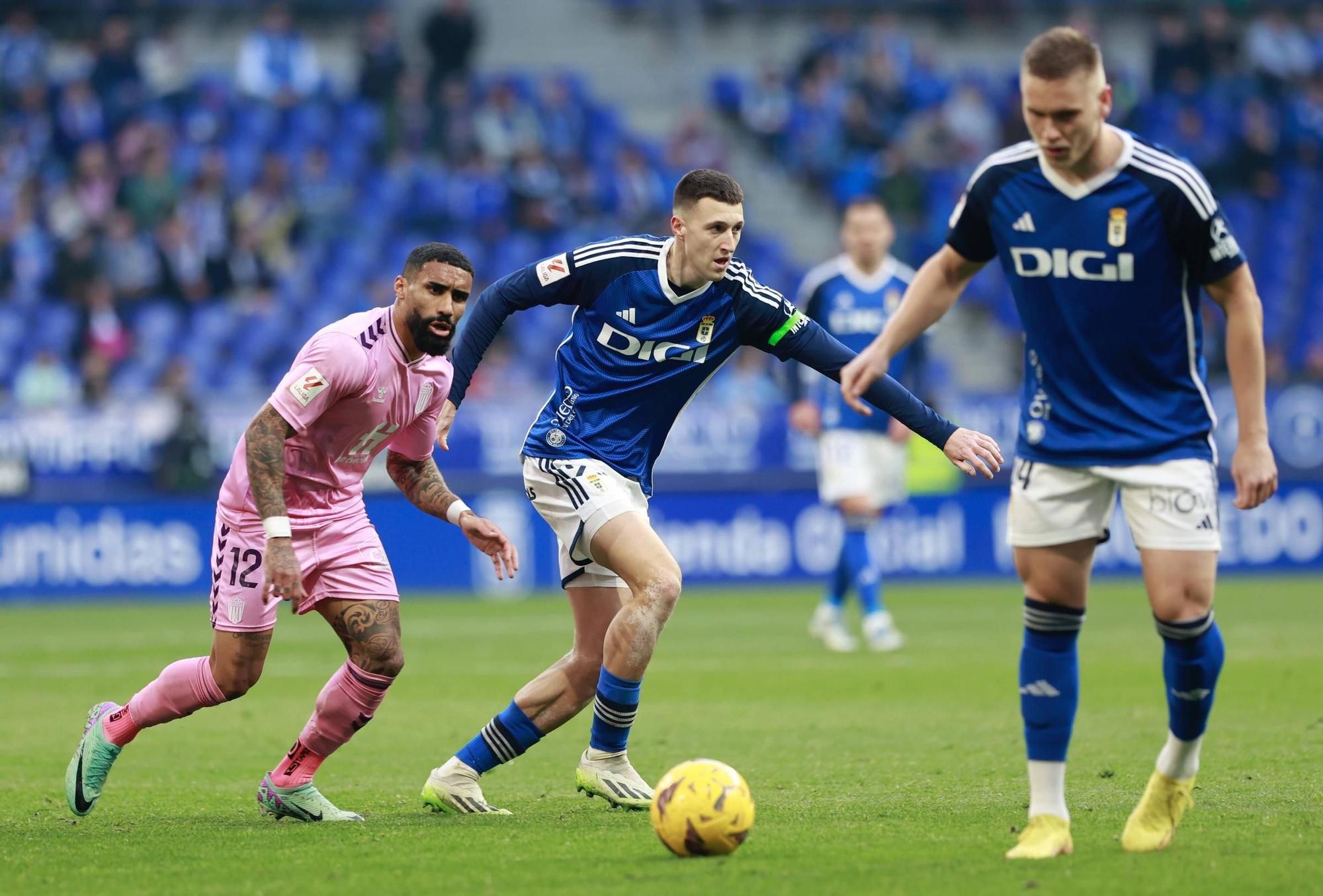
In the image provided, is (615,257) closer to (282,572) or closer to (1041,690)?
(282,572)

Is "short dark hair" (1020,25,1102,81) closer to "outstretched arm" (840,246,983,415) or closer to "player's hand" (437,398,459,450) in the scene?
"outstretched arm" (840,246,983,415)

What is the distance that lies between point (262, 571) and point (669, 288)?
1888 millimetres

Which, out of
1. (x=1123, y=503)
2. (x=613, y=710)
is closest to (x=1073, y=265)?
(x=1123, y=503)

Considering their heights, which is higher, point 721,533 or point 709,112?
point 709,112

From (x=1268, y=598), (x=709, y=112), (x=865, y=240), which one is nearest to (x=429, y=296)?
(x=865, y=240)

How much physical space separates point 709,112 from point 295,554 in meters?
22.0

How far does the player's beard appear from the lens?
257 inches

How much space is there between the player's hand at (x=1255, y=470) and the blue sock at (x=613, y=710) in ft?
7.81

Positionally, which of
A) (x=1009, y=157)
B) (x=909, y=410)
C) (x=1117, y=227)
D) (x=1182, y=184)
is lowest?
(x=909, y=410)

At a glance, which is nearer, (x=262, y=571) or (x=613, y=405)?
(x=262, y=571)

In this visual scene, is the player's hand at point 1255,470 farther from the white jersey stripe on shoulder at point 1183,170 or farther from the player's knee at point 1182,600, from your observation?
the white jersey stripe on shoulder at point 1183,170

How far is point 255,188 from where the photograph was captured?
23031 millimetres

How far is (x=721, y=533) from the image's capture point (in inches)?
779

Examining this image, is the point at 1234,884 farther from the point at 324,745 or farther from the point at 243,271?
the point at 243,271
